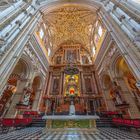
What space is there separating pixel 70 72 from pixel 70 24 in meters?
8.25

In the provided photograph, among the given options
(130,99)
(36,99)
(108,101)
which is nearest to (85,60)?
(108,101)

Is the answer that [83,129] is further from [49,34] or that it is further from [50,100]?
[49,34]

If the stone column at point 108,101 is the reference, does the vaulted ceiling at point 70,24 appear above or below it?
above

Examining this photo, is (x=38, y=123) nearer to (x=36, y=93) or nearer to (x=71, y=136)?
(x=36, y=93)

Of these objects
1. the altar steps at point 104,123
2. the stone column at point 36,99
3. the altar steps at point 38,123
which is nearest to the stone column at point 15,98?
the altar steps at point 38,123

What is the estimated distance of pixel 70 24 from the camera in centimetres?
1778

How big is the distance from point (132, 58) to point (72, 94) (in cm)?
1051

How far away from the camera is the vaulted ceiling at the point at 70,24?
15.5 meters

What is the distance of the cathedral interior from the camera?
247 inches

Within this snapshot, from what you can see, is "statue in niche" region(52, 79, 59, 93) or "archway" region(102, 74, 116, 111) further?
"statue in niche" region(52, 79, 59, 93)

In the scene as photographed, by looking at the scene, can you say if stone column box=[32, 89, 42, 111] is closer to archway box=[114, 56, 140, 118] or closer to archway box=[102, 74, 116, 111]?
archway box=[102, 74, 116, 111]

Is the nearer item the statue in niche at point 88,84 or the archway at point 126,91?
the archway at point 126,91

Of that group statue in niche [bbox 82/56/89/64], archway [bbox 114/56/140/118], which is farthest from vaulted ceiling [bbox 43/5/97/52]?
archway [bbox 114/56/140/118]

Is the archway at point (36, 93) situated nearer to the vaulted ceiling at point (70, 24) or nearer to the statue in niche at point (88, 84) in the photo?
the statue in niche at point (88, 84)
